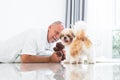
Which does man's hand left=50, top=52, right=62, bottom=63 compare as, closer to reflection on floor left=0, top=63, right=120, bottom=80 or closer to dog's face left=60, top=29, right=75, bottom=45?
dog's face left=60, top=29, right=75, bottom=45

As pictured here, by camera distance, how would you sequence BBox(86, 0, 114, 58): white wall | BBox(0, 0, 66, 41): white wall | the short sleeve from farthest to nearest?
BBox(0, 0, 66, 41): white wall < BBox(86, 0, 114, 58): white wall < the short sleeve

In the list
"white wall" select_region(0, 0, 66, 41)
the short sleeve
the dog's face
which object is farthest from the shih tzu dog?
"white wall" select_region(0, 0, 66, 41)

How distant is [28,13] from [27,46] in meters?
2.54

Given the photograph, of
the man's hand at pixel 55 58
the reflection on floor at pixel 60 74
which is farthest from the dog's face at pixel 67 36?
the reflection on floor at pixel 60 74

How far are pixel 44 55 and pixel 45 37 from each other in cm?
20

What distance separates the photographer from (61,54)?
103 inches

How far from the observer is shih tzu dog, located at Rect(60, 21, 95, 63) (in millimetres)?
2129

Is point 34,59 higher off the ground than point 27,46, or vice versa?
point 27,46

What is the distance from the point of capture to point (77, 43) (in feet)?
6.95

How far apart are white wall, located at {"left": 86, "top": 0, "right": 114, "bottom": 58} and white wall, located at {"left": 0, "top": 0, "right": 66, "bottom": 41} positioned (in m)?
0.54

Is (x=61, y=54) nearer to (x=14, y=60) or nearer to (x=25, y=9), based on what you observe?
(x=14, y=60)

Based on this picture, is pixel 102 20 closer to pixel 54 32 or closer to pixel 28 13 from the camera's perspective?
pixel 28 13

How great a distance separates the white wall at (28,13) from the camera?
193 inches

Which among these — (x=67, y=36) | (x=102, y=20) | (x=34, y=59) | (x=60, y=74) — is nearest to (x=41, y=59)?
(x=34, y=59)
